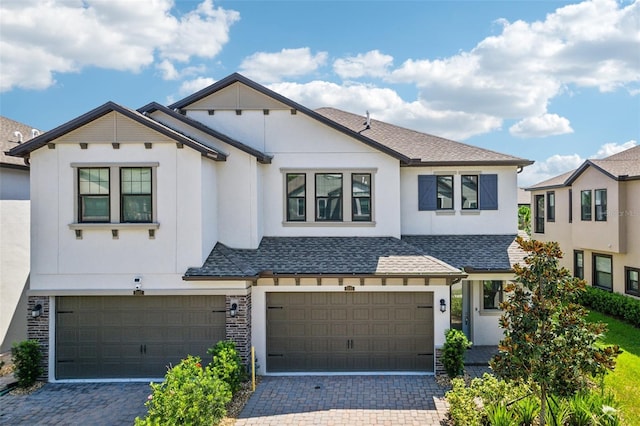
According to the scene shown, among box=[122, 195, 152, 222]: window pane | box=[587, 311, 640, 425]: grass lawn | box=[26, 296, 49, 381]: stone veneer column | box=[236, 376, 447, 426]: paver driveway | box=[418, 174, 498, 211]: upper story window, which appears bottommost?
box=[236, 376, 447, 426]: paver driveway

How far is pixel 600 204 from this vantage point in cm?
2003

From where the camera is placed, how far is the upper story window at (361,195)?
550 inches

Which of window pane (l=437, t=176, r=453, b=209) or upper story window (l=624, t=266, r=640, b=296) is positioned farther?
upper story window (l=624, t=266, r=640, b=296)

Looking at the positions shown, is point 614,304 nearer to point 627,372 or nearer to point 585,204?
point 585,204

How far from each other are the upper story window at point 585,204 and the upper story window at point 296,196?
14.9 m

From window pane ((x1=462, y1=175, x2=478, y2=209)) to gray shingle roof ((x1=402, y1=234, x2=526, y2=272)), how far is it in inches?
47.0

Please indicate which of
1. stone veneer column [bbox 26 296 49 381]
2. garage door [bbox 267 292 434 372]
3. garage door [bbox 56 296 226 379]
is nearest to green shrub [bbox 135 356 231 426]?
garage door [bbox 56 296 226 379]

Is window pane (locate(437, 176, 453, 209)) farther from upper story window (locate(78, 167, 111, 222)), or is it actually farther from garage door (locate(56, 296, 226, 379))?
upper story window (locate(78, 167, 111, 222))

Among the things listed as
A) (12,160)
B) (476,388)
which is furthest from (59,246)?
(476,388)

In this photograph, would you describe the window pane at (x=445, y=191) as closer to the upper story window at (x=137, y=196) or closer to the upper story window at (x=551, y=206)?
the upper story window at (x=137, y=196)

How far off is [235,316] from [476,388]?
6.07m

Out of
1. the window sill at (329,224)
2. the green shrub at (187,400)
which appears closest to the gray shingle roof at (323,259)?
the window sill at (329,224)

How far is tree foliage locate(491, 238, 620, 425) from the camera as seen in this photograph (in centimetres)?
774

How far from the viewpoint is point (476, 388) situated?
371 inches
